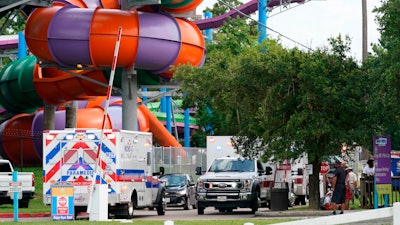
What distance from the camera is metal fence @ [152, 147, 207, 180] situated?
55188 millimetres

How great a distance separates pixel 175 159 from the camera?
185ft

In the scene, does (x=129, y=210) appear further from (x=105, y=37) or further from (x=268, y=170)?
(x=105, y=37)

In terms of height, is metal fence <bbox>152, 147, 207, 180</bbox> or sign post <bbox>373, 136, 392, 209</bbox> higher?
metal fence <bbox>152, 147, 207, 180</bbox>

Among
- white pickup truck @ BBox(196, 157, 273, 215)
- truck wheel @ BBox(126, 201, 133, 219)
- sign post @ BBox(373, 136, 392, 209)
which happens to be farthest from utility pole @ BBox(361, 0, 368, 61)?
truck wheel @ BBox(126, 201, 133, 219)

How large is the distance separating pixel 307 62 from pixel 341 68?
1.39 meters

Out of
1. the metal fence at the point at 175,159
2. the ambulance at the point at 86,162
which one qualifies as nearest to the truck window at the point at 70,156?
the ambulance at the point at 86,162

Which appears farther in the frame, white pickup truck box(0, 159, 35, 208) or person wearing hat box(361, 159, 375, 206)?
white pickup truck box(0, 159, 35, 208)

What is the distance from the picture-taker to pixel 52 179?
32500 millimetres

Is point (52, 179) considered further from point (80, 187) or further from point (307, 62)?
point (307, 62)

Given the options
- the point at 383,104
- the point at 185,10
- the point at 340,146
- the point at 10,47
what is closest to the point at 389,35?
the point at 383,104

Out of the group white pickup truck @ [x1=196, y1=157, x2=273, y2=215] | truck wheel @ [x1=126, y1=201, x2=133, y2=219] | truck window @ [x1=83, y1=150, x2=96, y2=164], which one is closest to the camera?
truck window @ [x1=83, y1=150, x2=96, y2=164]

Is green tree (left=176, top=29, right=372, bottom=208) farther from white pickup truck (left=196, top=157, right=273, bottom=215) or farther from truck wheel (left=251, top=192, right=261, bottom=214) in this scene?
truck wheel (left=251, top=192, right=261, bottom=214)

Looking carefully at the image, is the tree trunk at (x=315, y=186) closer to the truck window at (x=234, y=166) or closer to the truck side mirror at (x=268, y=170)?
the truck side mirror at (x=268, y=170)

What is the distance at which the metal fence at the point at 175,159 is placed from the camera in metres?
55.2
